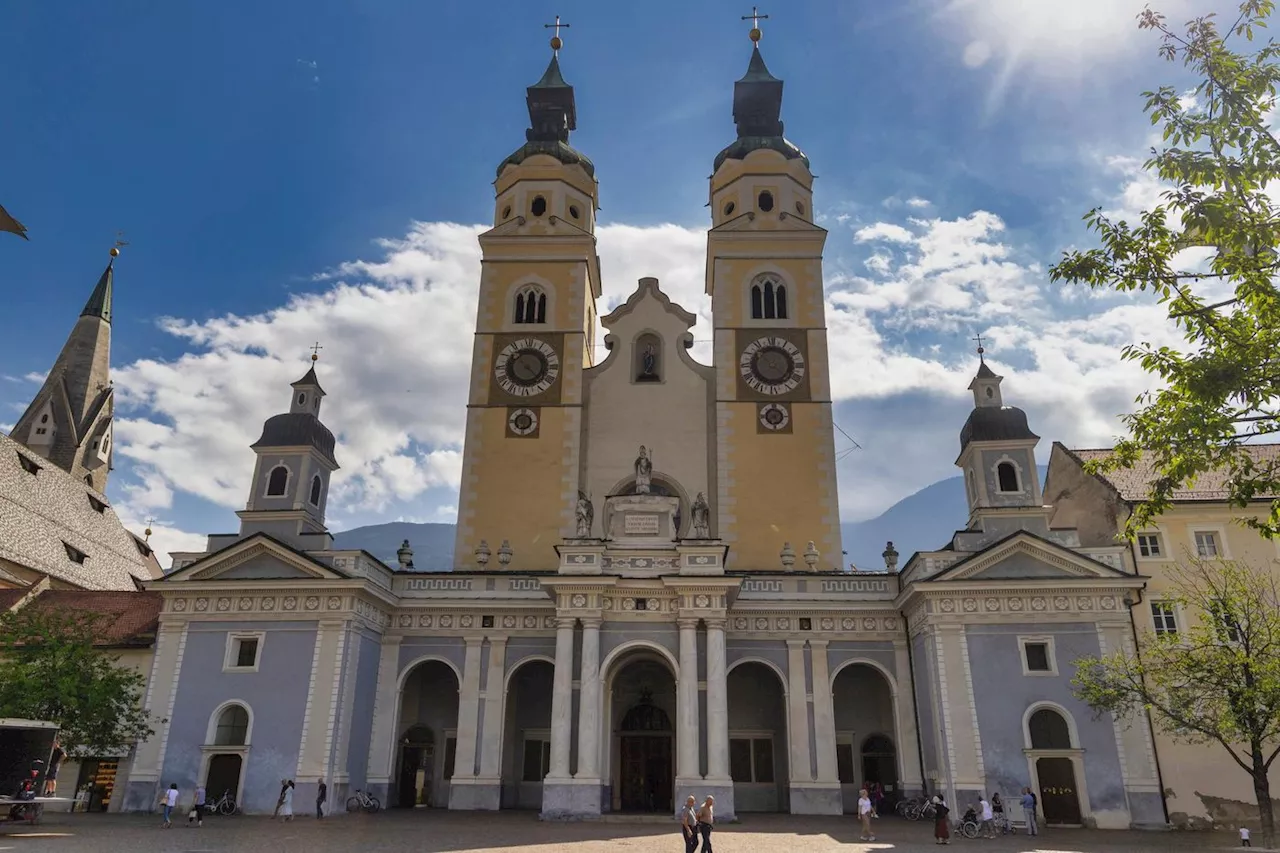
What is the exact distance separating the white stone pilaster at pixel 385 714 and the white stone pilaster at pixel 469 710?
2.09 m

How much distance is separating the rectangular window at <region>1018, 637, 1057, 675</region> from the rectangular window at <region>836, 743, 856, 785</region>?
6614 millimetres

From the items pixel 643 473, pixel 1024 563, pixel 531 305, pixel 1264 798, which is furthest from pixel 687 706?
pixel 531 305

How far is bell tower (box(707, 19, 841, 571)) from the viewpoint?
34156 millimetres

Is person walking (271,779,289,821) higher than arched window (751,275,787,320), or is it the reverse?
arched window (751,275,787,320)

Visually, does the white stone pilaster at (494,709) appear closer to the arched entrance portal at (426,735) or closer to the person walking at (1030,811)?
the arched entrance portal at (426,735)

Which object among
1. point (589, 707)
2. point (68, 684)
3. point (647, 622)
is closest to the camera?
point (68, 684)

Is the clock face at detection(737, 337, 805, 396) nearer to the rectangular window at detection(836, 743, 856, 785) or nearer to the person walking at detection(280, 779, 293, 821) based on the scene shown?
the rectangular window at detection(836, 743, 856, 785)

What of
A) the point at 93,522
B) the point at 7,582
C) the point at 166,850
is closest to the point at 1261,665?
the point at 166,850

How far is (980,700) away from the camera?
2569cm

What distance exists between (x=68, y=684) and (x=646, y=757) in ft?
55.7

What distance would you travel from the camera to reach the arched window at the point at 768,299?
3791 centimetres

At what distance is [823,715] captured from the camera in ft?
92.5

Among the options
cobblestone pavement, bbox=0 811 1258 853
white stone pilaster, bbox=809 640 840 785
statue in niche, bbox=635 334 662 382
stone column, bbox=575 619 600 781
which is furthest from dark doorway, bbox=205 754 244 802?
statue in niche, bbox=635 334 662 382

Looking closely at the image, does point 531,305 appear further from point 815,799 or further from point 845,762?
point 815,799
